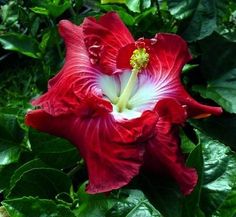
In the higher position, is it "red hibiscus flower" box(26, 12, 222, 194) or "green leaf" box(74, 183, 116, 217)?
"red hibiscus flower" box(26, 12, 222, 194)

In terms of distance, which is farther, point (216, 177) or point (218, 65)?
point (218, 65)

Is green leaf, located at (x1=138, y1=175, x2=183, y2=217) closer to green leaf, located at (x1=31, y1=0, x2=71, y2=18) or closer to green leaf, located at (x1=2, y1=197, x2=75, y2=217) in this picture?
green leaf, located at (x1=2, y1=197, x2=75, y2=217)

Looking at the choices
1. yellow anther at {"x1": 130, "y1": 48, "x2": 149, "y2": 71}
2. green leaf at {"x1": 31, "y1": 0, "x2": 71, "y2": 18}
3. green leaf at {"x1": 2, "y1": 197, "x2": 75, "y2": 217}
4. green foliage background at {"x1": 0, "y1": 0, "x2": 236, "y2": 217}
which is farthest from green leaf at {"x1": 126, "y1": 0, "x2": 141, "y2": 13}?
green leaf at {"x1": 2, "y1": 197, "x2": 75, "y2": 217}

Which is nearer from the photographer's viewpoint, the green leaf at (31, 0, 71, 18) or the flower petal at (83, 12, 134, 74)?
the flower petal at (83, 12, 134, 74)

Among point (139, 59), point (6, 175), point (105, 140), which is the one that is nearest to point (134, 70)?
point (139, 59)

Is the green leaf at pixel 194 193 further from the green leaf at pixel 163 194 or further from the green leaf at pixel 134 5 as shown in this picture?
the green leaf at pixel 134 5

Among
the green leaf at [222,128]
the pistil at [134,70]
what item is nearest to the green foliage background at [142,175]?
the green leaf at [222,128]

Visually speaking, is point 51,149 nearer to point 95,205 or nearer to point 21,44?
point 95,205
